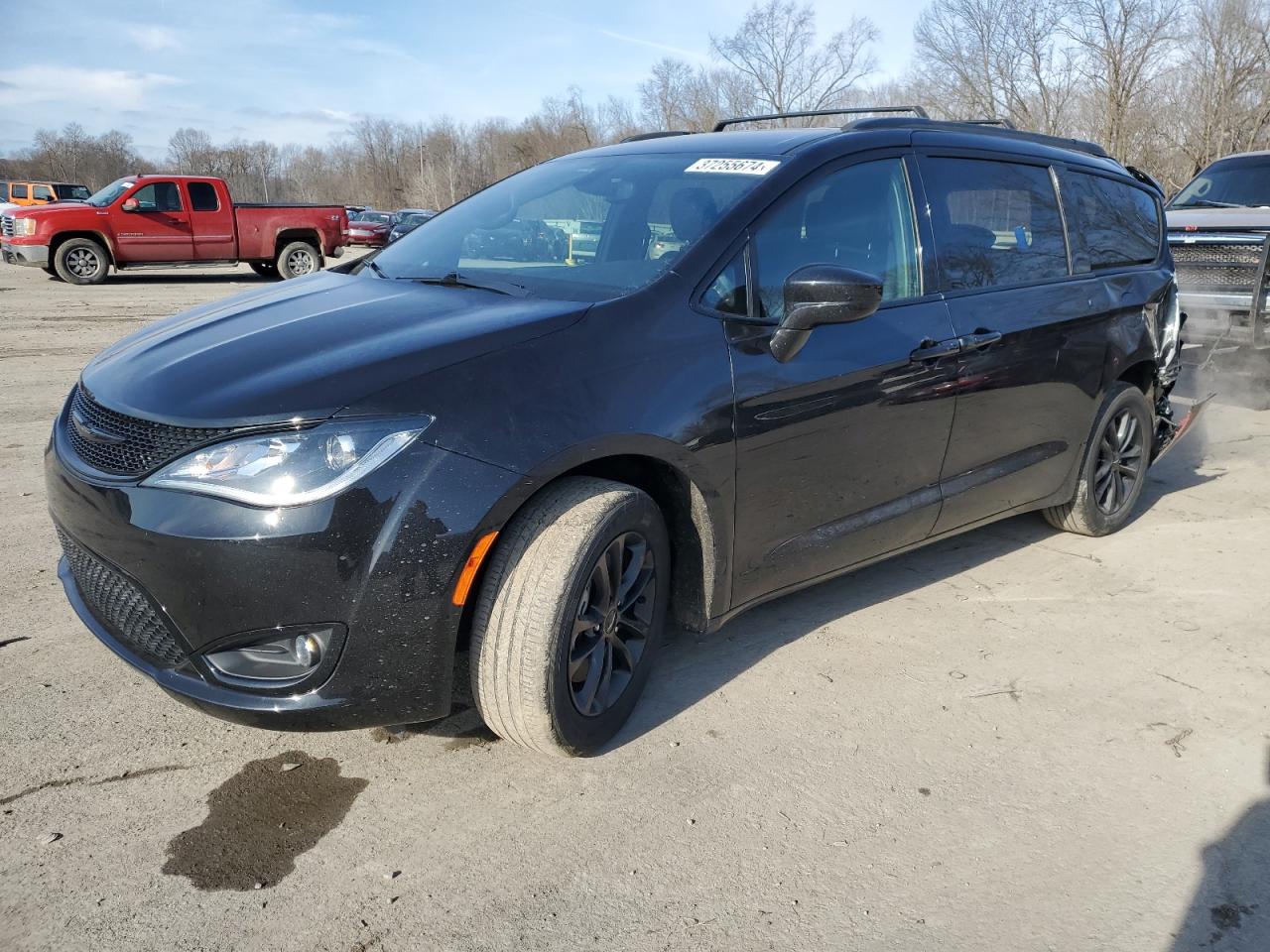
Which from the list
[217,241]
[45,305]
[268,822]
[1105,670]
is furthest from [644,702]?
[217,241]

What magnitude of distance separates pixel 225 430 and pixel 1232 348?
8271 millimetres

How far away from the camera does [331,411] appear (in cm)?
243

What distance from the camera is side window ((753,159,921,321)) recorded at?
3248 mm

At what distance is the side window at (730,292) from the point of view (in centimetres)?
309

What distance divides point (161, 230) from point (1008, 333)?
58.8 ft

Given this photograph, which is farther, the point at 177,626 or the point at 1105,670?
the point at 1105,670

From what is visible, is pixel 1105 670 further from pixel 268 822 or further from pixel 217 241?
pixel 217 241

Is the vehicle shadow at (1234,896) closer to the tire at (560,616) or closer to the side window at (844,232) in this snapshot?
the tire at (560,616)

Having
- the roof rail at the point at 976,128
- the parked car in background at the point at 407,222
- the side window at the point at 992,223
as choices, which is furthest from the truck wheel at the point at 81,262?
the side window at the point at 992,223

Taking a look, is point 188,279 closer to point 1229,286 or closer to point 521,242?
point 1229,286

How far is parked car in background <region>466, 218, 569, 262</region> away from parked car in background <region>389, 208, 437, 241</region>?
19.3 inches

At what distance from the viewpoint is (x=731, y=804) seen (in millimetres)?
2795

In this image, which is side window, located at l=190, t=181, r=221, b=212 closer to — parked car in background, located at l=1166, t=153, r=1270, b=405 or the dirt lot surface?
parked car in background, located at l=1166, t=153, r=1270, b=405

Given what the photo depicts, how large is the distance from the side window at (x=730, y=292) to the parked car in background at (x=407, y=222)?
1540 mm
